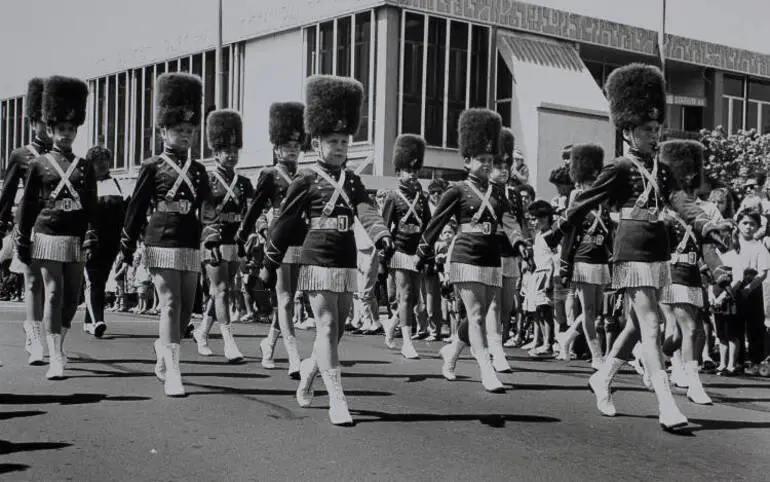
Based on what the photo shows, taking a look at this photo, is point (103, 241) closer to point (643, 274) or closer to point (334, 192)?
point (334, 192)

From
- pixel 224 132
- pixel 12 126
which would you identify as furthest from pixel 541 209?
pixel 12 126

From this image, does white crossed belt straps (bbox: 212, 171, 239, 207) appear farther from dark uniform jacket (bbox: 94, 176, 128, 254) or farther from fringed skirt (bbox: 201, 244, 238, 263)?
dark uniform jacket (bbox: 94, 176, 128, 254)

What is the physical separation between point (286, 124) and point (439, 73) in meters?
30.3

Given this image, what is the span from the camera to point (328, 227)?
8430 millimetres

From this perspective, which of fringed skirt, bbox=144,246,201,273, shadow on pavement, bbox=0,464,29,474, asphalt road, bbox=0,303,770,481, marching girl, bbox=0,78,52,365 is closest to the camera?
shadow on pavement, bbox=0,464,29,474

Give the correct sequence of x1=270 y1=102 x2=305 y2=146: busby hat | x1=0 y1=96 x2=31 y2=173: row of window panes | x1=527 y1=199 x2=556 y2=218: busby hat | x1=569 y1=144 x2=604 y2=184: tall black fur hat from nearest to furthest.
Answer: x1=270 y1=102 x2=305 y2=146: busby hat < x1=569 y1=144 x2=604 y2=184: tall black fur hat < x1=527 y1=199 x2=556 y2=218: busby hat < x1=0 y1=96 x2=31 y2=173: row of window panes

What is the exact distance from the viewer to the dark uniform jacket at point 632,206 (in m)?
8.59

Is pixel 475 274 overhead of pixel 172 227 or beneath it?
beneath

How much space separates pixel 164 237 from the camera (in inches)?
376

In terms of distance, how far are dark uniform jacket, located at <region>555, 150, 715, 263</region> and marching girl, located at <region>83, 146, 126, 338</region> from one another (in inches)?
309

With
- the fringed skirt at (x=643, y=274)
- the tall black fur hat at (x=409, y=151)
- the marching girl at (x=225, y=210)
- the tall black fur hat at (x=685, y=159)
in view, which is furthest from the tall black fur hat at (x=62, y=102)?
the tall black fur hat at (x=685, y=159)

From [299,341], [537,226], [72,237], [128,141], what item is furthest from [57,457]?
[128,141]

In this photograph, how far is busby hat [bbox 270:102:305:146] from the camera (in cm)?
1213

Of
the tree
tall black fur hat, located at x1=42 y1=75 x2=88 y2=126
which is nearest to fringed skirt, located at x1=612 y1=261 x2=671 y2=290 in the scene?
tall black fur hat, located at x1=42 y1=75 x2=88 y2=126
